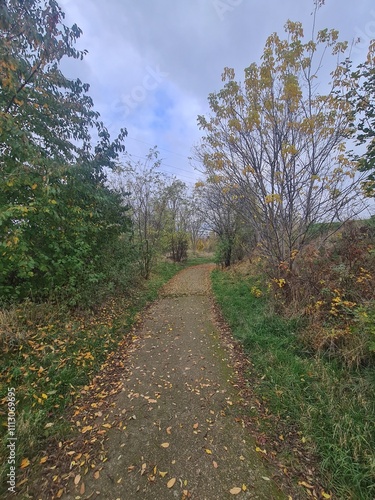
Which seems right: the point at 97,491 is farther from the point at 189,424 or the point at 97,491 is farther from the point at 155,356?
the point at 155,356

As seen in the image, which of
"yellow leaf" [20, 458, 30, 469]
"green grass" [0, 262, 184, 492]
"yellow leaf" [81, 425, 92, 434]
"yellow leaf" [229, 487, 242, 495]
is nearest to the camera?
"yellow leaf" [229, 487, 242, 495]

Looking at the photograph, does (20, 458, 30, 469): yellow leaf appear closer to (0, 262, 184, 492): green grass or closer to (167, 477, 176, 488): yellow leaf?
(0, 262, 184, 492): green grass

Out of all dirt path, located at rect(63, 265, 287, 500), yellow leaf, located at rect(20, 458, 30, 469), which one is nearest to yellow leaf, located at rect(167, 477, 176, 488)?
dirt path, located at rect(63, 265, 287, 500)

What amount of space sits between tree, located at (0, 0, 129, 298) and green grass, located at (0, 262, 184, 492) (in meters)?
0.71

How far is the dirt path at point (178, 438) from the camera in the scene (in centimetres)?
186

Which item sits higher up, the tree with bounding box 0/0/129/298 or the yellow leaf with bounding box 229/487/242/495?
the tree with bounding box 0/0/129/298

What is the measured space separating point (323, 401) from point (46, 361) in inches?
148

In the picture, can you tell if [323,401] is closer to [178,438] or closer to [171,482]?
[178,438]

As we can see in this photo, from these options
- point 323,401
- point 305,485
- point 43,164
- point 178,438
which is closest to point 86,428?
point 178,438

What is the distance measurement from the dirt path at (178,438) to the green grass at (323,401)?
1.73ft

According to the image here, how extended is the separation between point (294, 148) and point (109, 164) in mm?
4804

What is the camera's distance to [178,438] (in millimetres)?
2314

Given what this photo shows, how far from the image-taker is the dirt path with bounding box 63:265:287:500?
186cm

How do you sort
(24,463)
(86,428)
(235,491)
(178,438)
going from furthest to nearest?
(86,428) → (178,438) → (24,463) → (235,491)
